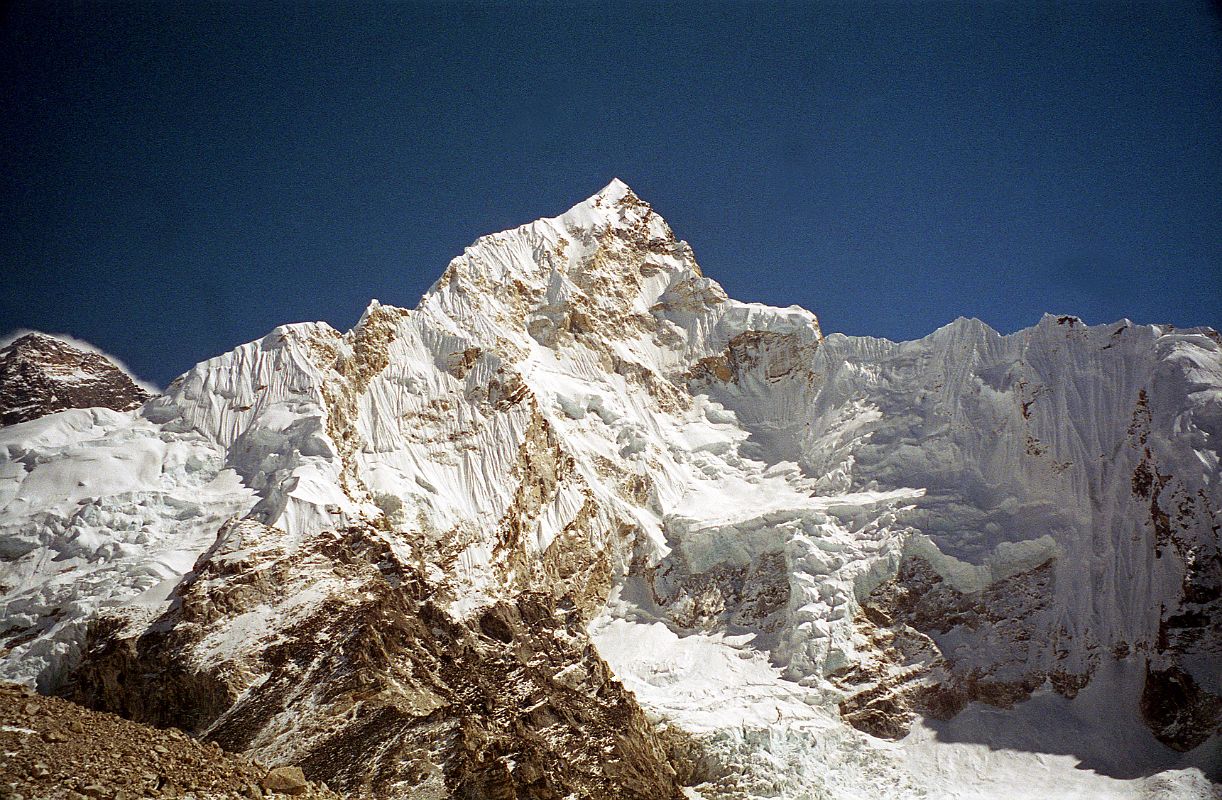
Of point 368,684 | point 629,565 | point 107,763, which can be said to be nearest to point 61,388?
point 368,684

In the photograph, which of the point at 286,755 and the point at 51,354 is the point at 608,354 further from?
the point at 286,755

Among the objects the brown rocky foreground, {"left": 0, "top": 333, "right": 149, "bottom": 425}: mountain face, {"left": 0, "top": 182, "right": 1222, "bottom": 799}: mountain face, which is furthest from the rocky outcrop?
{"left": 0, "top": 333, "right": 149, "bottom": 425}: mountain face

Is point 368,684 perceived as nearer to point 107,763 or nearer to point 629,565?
point 107,763

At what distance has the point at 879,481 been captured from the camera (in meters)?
114

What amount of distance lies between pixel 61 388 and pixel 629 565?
6193 centimetres

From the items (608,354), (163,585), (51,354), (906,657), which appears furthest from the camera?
(608,354)

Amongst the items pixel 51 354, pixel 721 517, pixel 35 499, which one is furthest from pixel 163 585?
pixel 721 517

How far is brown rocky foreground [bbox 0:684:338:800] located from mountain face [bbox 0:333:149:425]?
178ft

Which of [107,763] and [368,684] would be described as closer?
[107,763]

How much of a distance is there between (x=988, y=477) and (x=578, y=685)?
51412 mm

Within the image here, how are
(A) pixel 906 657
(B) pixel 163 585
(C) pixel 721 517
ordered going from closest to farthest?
(B) pixel 163 585 < (A) pixel 906 657 < (C) pixel 721 517

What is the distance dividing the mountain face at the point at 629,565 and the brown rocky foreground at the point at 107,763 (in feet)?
73.4

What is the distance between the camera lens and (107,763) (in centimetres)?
3762

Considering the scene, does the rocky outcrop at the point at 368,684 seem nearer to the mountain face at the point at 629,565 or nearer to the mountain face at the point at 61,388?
the mountain face at the point at 629,565
